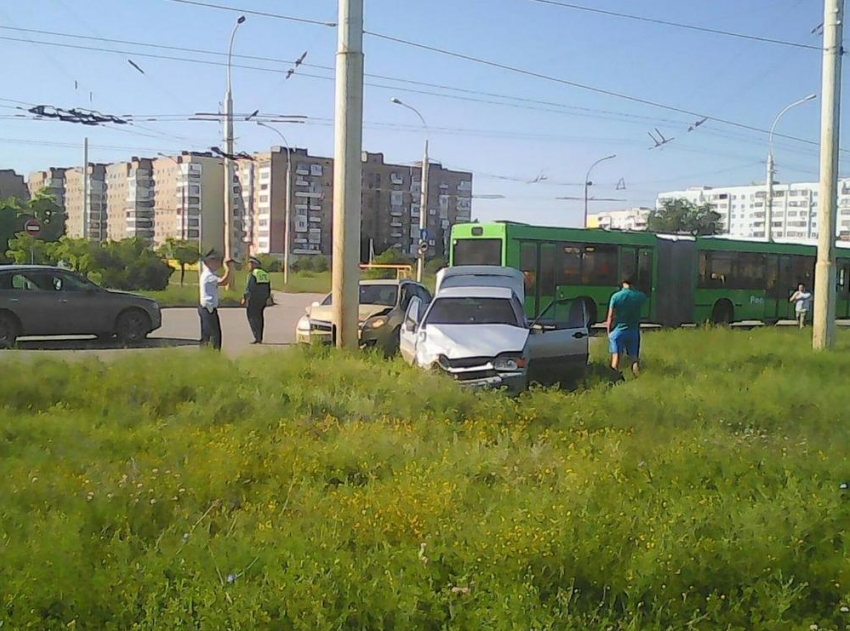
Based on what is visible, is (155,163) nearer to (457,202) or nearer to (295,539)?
(457,202)

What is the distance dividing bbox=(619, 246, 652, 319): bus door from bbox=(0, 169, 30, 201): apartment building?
40.2 metres

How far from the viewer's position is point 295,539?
4883mm

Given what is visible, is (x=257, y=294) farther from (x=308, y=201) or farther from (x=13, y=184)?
(x=308, y=201)

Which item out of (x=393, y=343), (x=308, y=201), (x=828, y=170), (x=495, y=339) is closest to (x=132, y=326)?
(x=393, y=343)

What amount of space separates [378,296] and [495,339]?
20.8 feet

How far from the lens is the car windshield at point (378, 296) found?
1753 cm

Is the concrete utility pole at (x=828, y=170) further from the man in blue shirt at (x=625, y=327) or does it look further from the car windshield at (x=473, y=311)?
the car windshield at (x=473, y=311)

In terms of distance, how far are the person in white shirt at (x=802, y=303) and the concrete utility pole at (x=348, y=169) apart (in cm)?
1753

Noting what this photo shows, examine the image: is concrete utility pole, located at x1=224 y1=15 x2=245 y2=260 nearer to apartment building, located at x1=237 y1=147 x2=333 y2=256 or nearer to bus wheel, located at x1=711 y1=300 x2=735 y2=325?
bus wheel, located at x1=711 y1=300 x2=735 y2=325

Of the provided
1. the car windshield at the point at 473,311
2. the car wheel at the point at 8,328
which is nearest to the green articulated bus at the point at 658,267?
the car windshield at the point at 473,311

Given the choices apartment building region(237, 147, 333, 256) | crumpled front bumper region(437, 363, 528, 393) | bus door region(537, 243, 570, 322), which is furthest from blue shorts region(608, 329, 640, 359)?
apartment building region(237, 147, 333, 256)

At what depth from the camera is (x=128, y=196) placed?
195 ft

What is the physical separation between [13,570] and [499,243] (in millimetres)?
19357

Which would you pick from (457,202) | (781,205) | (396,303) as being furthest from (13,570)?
(781,205)
